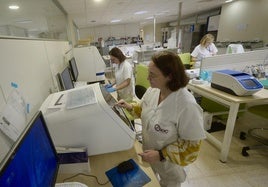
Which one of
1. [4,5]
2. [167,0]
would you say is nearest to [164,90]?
[4,5]

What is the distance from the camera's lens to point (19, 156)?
1.43ft

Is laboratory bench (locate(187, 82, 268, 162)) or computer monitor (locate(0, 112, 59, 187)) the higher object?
computer monitor (locate(0, 112, 59, 187))

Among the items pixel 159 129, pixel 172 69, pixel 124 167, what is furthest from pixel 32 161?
pixel 172 69

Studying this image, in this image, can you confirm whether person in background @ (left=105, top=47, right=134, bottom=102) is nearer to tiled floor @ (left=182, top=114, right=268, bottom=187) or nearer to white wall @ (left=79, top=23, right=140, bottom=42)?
tiled floor @ (left=182, top=114, right=268, bottom=187)

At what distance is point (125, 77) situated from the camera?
232cm

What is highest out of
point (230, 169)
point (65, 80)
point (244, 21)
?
point (244, 21)

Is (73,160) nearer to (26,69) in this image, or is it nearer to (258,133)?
(26,69)

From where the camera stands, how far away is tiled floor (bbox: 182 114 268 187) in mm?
1634

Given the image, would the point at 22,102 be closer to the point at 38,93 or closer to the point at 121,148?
the point at 38,93

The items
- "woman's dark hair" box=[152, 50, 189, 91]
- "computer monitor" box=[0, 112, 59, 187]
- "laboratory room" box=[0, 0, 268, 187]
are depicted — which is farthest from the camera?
"woman's dark hair" box=[152, 50, 189, 91]

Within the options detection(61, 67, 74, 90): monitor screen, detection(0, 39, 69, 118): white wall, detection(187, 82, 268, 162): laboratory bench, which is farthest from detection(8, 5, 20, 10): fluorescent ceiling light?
detection(187, 82, 268, 162): laboratory bench

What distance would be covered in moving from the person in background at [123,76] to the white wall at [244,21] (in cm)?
455

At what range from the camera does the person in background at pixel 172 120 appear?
88 centimetres

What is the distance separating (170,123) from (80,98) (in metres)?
0.54
